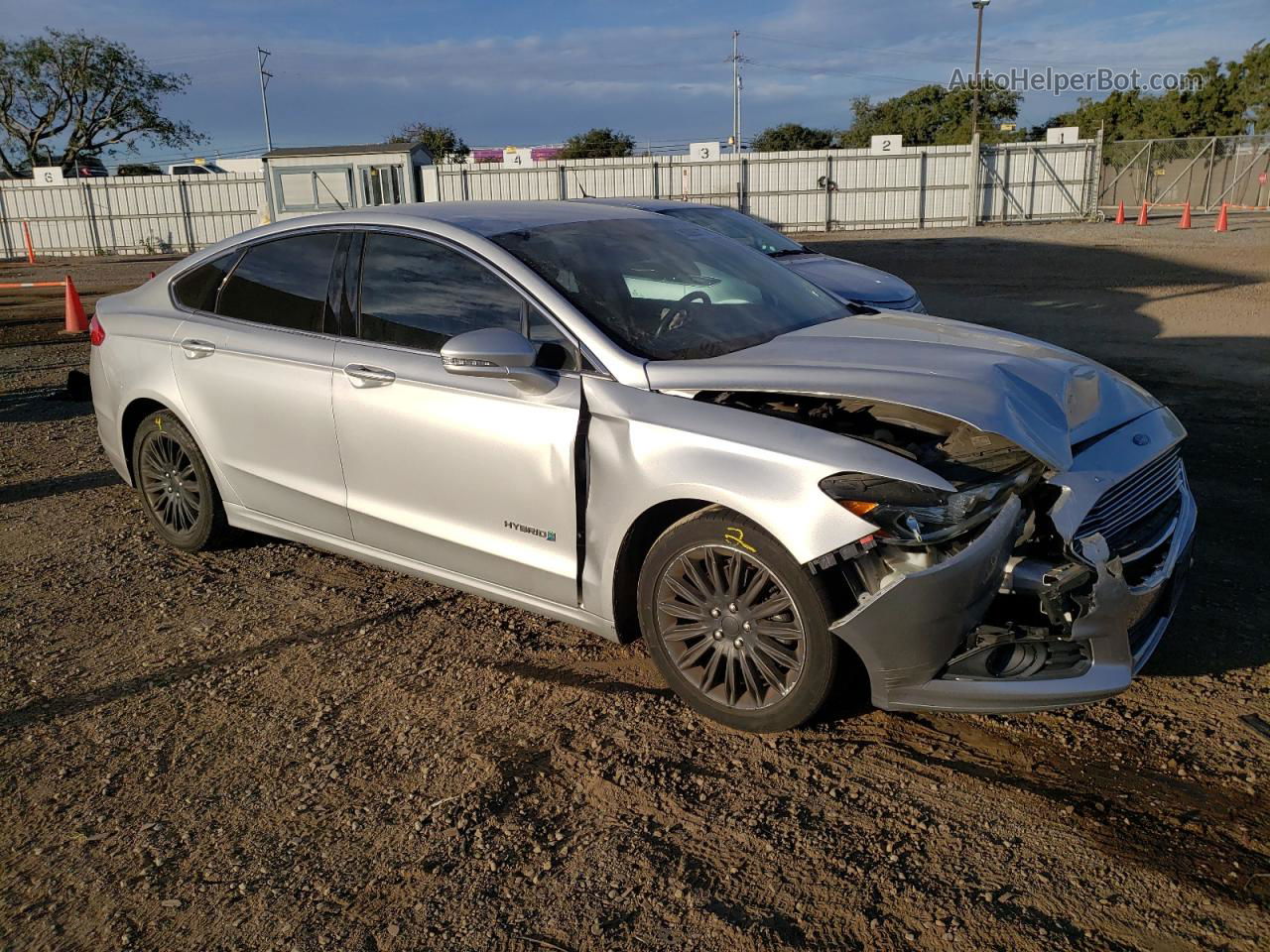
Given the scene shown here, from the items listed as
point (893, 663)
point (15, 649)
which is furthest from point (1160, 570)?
point (15, 649)

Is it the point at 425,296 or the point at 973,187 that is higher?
the point at 973,187

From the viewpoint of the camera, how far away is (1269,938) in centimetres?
243

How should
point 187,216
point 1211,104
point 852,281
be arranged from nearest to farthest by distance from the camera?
point 852,281 → point 187,216 → point 1211,104

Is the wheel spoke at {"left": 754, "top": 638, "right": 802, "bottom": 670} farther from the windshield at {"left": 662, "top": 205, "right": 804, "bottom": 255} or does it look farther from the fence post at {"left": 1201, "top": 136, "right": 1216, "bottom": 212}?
the fence post at {"left": 1201, "top": 136, "right": 1216, "bottom": 212}

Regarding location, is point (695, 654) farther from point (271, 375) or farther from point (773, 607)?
point (271, 375)

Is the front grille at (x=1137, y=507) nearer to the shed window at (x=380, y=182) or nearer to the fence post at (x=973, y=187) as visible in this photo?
the shed window at (x=380, y=182)

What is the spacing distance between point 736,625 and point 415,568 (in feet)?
5.28

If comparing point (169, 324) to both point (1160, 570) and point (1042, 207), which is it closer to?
point (1160, 570)

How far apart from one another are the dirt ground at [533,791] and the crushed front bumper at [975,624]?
0.30 meters

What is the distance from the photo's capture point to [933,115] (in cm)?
7025

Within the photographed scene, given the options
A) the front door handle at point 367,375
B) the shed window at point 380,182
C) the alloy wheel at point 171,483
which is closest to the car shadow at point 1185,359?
the front door handle at point 367,375

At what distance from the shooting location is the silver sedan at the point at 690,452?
3041mm

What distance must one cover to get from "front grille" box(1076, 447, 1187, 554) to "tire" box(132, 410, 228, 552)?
4.05 m

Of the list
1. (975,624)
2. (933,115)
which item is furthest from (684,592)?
(933,115)
